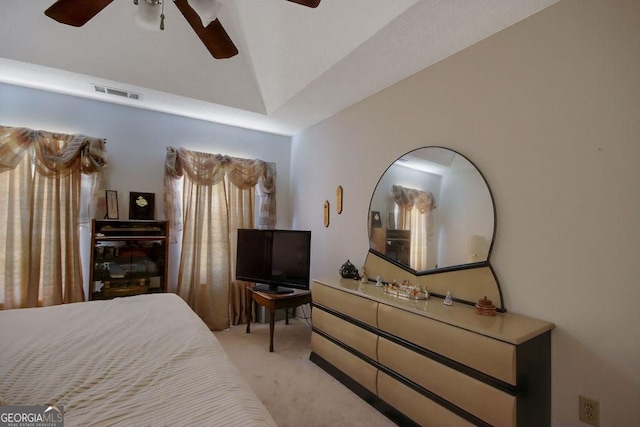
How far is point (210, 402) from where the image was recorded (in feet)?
3.40

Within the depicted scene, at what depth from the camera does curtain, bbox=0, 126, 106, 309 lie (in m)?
2.79

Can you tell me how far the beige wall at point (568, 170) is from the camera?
4.68 feet

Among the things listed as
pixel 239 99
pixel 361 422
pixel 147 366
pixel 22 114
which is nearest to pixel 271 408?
pixel 361 422

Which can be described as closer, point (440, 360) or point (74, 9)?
point (74, 9)

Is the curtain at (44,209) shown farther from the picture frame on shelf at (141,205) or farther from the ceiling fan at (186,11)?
the ceiling fan at (186,11)

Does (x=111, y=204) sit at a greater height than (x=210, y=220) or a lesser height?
greater

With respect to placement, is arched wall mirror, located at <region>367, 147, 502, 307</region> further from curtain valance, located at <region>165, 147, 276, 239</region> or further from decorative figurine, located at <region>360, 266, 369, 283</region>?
curtain valance, located at <region>165, 147, 276, 239</region>

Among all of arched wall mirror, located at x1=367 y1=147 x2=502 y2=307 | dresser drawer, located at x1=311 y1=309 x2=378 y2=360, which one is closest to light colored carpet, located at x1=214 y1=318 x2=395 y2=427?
dresser drawer, located at x1=311 y1=309 x2=378 y2=360

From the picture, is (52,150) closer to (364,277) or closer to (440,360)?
(364,277)

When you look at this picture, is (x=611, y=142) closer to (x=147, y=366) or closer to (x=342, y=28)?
(x=342, y=28)

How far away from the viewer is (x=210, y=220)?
3738 mm

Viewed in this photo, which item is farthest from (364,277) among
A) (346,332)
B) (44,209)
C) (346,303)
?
(44,209)

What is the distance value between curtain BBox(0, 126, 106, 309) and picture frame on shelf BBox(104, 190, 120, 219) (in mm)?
114

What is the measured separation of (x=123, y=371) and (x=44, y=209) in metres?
2.68
